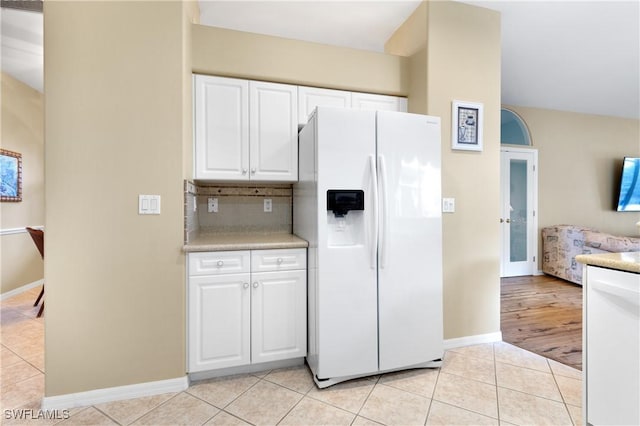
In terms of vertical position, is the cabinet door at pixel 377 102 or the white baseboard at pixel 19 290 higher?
the cabinet door at pixel 377 102

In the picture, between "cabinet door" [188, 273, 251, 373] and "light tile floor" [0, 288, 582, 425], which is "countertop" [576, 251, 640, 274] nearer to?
"light tile floor" [0, 288, 582, 425]

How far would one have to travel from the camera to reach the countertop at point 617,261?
1138 mm

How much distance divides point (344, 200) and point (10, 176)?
14.4 ft

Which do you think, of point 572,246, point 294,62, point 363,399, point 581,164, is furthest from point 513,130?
point 363,399

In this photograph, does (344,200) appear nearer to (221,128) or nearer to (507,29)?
(221,128)

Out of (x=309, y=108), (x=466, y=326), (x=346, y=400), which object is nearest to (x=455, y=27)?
(x=309, y=108)

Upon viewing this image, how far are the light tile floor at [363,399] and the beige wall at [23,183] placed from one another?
7.11 feet

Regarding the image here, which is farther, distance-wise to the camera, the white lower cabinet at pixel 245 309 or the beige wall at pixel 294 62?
the beige wall at pixel 294 62

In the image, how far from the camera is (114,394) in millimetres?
1773

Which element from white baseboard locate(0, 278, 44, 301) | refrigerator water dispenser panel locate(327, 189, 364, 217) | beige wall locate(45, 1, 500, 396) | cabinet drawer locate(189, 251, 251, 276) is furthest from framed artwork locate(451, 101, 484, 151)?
white baseboard locate(0, 278, 44, 301)

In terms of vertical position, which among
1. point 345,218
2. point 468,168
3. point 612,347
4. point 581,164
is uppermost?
point 581,164

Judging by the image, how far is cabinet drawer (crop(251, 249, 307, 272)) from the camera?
1994mm

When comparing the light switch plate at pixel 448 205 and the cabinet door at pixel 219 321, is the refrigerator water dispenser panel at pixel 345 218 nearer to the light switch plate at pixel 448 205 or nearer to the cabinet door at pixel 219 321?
the cabinet door at pixel 219 321

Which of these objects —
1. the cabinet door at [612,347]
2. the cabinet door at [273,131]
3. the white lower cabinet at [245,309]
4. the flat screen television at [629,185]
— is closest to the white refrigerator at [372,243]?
the white lower cabinet at [245,309]
